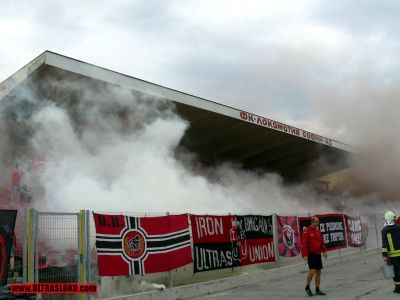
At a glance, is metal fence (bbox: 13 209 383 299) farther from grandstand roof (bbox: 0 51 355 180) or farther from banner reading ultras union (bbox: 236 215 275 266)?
grandstand roof (bbox: 0 51 355 180)

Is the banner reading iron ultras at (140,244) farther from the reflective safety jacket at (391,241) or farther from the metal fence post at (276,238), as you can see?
the reflective safety jacket at (391,241)

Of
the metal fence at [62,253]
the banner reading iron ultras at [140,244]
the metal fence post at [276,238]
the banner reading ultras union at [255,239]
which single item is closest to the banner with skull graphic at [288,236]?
the metal fence post at [276,238]

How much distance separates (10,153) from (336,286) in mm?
9366

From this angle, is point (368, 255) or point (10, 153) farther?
point (368, 255)

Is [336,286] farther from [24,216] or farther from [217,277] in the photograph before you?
[24,216]

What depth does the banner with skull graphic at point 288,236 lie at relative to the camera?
1159 cm

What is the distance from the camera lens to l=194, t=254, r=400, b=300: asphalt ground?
7.79 metres

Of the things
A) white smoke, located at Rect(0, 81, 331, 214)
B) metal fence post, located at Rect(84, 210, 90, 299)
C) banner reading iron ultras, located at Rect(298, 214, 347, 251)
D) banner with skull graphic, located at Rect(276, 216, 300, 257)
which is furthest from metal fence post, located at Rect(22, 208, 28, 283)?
banner reading iron ultras, located at Rect(298, 214, 347, 251)

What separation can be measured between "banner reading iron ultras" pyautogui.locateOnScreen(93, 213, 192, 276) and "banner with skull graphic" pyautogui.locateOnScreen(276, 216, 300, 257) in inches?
140

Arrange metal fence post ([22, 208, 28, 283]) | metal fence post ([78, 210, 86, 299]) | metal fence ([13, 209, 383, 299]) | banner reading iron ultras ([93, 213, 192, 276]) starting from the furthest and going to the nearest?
1. banner reading iron ultras ([93, 213, 192, 276])
2. metal fence post ([78, 210, 86, 299])
3. metal fence ([13, 209, 383, 299])
4. metal fence post ([22, 208, 28, 283])

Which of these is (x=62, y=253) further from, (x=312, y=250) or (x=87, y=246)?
(x=312, y=250)

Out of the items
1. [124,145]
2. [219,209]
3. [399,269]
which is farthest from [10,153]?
[399,269]

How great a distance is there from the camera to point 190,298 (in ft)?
28.1

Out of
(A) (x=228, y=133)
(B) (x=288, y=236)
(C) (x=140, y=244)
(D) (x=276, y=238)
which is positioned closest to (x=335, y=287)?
(D) (x=276, y=238)
